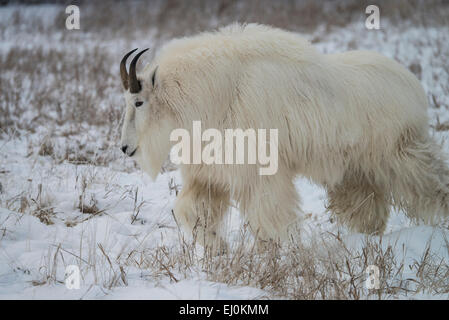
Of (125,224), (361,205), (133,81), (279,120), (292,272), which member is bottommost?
(292,272)

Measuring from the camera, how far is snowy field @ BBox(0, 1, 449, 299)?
3.08 metres

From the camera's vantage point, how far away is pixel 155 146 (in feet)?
13.6

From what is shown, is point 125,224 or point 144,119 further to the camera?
point 125,224

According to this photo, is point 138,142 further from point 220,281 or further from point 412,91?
point 412,91

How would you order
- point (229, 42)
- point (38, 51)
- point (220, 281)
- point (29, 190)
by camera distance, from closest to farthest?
point (220, 281) < point (229, 42) < point (29, 190) < point (38, 51)

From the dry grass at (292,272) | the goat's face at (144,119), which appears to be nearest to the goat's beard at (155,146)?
the goat's face at (144,119)

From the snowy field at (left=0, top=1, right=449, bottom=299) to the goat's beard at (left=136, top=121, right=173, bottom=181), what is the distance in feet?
1.46

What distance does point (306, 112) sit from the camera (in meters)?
4.05

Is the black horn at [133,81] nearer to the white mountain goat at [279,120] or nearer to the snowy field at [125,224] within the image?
the white mountain goat at [279,120]

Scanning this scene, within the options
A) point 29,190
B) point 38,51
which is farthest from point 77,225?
point 38,51

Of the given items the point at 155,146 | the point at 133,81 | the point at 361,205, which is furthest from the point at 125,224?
the point at 361,205

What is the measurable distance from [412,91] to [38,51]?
10522mm

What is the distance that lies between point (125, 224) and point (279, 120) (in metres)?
1.78

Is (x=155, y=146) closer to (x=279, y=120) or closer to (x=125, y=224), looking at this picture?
(x=125, y=224)
